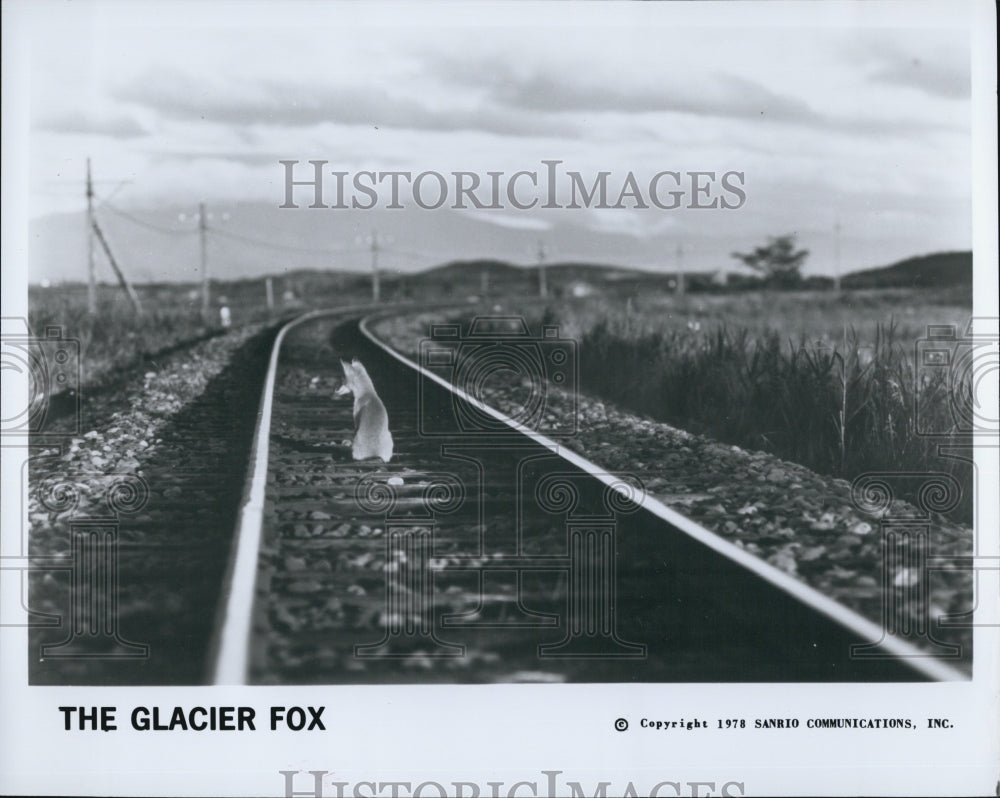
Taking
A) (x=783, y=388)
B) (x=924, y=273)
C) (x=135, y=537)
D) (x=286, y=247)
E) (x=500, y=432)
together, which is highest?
(x=286, y=247)

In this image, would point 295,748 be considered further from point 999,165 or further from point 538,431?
point 999,165

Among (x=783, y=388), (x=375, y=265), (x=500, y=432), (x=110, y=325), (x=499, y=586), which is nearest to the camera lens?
(x=499, y=586)

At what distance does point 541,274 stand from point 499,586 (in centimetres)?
127

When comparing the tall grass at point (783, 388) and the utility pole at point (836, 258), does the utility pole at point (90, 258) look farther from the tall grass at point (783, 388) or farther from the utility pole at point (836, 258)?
the utility pole at point (836, 258)

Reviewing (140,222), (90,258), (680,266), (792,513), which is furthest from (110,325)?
(792,513)

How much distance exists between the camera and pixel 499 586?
145 inches

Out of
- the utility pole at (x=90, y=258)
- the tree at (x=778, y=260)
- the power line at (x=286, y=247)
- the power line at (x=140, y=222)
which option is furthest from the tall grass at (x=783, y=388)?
the utility pole at (x=90, y=258)

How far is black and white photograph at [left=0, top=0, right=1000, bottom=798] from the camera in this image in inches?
142

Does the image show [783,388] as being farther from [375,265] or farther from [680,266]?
[375,265]

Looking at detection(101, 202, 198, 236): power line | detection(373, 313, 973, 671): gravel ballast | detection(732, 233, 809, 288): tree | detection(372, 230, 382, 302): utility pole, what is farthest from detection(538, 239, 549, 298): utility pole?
detection(101, 202, 198, 236): power line

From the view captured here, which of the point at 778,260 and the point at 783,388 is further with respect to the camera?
the point at 783,388

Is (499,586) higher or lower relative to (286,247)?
lower

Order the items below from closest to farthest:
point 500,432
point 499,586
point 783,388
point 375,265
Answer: point 499,586 → point 500,432 → point 375,265 → point 783,388

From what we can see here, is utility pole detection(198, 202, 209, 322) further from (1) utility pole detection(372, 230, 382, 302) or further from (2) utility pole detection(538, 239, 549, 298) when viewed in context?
(2) utility pole detection(538, 239, 549, 298)
